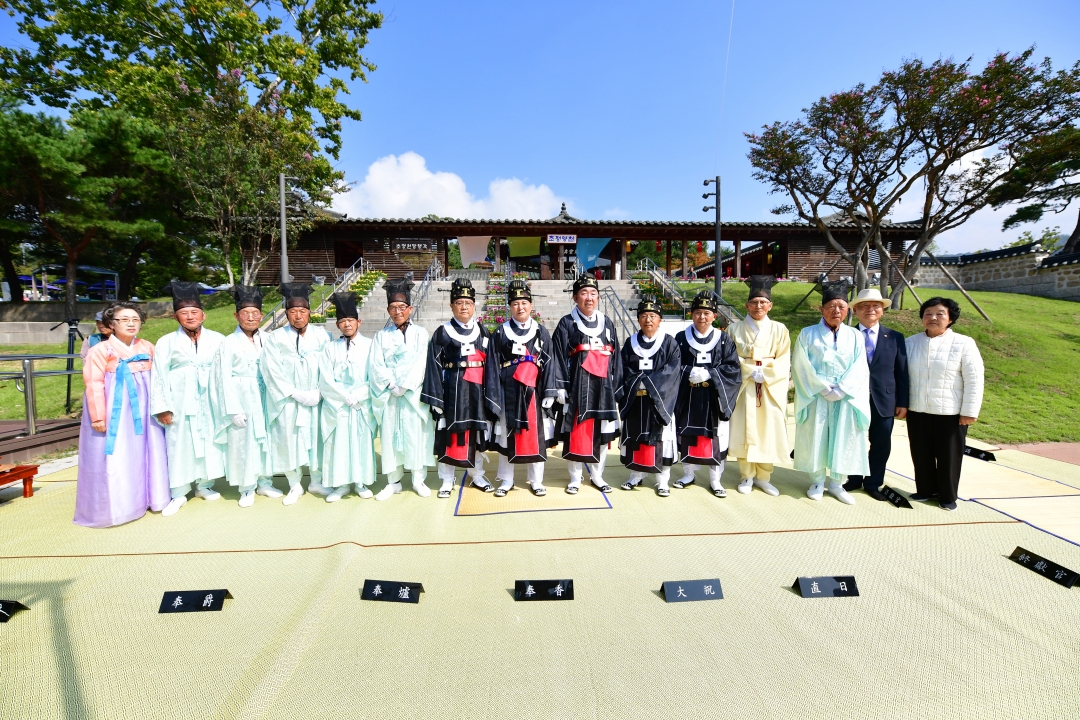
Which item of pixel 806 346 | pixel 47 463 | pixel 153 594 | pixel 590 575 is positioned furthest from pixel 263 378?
pixel 806 346

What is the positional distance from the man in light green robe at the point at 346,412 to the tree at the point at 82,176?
16.7m

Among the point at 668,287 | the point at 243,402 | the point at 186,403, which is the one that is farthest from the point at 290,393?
the point at 668,287

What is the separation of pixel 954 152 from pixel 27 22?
34.2m

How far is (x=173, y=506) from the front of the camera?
3.97m

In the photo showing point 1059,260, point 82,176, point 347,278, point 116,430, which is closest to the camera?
point 116,430

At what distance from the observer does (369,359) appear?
13.9 ft

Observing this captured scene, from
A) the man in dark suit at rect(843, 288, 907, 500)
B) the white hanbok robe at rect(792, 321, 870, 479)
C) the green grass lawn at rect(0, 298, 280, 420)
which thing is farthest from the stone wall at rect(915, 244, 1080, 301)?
the green grass lawn at rect(0, 298, 280, 420)

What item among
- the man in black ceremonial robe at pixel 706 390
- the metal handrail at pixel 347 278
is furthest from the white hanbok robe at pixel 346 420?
the metal handrail at pixel 347 278

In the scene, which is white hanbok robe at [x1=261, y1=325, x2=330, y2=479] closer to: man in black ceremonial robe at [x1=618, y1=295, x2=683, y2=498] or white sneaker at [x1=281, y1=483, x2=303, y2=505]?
white sneaker at [x1=281, y1=483, x2=303, y2=505]

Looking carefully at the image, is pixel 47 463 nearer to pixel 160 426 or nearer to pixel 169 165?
pixel 160 426

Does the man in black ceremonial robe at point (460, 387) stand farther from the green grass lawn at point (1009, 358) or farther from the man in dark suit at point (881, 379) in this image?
the green grass lawn at point (1009, 358)

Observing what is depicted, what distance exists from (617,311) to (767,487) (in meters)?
11.5

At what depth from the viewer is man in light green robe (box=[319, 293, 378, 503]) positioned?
163 inches

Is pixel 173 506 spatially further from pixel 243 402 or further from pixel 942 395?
pixel 942 395
